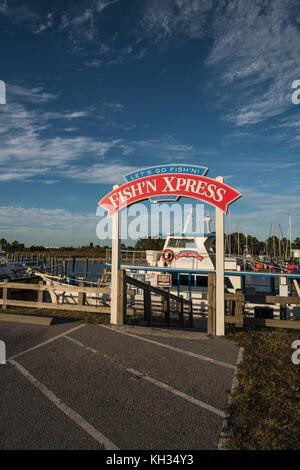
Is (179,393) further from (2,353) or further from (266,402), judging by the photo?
(2,353)

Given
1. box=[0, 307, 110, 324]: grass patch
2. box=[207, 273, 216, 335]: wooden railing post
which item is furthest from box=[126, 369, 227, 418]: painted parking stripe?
box=[0, 307, 110, 324]: grass patch

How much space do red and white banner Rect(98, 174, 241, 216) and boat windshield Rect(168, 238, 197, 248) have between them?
31.4 feet

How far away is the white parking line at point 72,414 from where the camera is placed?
118 inches

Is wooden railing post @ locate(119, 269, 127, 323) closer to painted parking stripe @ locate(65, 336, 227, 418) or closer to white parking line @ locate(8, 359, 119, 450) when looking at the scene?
painted parking stripe @ locate(65, 336, 227, 418)

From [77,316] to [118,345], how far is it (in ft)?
10.1

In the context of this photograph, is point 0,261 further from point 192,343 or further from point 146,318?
point 192,343

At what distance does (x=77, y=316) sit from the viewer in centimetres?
874

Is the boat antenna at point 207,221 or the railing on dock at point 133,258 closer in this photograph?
the railing on dock at point 133,258

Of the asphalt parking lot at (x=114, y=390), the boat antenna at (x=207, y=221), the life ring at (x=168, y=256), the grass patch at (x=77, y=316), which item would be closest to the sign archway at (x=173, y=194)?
the grass patch at (x=77, y=316)

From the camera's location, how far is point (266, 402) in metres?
3.78

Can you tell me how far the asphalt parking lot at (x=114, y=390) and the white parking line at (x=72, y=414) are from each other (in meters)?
0.01

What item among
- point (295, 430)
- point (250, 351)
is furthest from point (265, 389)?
point (250, 351)

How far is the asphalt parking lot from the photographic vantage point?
308cm

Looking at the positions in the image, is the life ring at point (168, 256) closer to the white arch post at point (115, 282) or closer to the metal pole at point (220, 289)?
the white arch post at point (115, 282)
